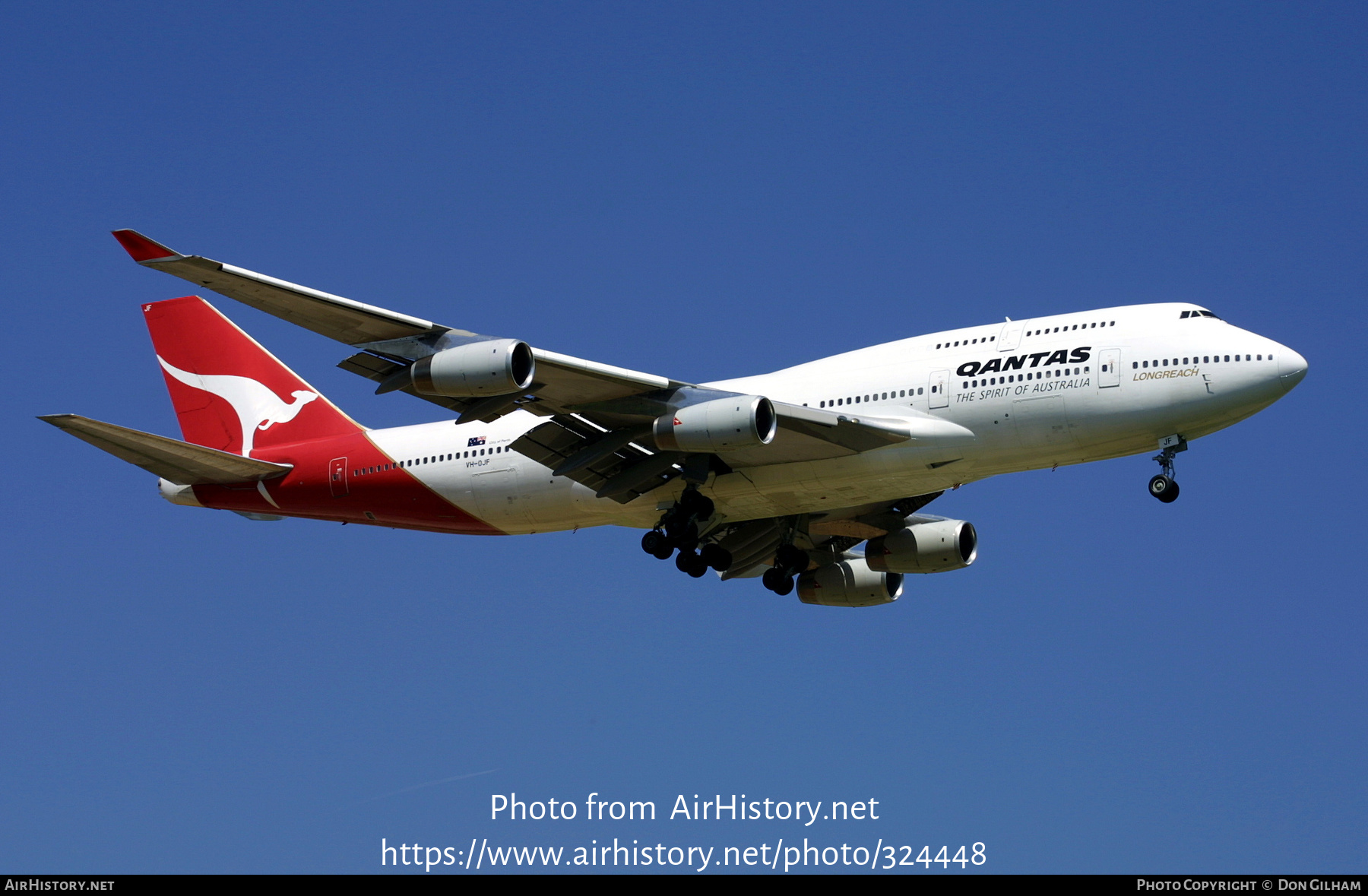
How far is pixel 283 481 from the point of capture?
38250 millimetres

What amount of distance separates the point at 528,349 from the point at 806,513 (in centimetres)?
1051

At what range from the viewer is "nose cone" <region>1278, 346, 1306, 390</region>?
30.3m

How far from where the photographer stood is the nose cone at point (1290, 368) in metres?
30.3

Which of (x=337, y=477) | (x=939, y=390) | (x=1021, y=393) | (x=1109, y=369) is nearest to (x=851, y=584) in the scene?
(x=939, y=390)

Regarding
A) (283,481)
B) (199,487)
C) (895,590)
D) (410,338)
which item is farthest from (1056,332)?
(199,487)

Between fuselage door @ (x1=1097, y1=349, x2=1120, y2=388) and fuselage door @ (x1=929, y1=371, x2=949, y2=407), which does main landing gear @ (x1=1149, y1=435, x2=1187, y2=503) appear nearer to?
fuselage door @ (x1=1097, y1=349, x2=1120, y2=388)

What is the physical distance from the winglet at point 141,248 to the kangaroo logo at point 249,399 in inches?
521

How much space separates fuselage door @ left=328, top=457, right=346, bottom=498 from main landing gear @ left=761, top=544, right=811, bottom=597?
432 inches

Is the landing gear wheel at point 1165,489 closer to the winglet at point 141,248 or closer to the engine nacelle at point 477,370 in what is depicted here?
the engine nacelle at point 477,370

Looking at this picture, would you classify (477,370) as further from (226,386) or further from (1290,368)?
(1290,368)

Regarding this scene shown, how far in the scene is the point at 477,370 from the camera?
28828 millimetres

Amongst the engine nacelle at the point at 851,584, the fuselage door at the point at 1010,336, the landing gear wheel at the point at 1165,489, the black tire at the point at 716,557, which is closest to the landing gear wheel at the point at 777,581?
the engine nacelle at the point at 851,584

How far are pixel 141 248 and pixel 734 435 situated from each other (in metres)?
11.8
